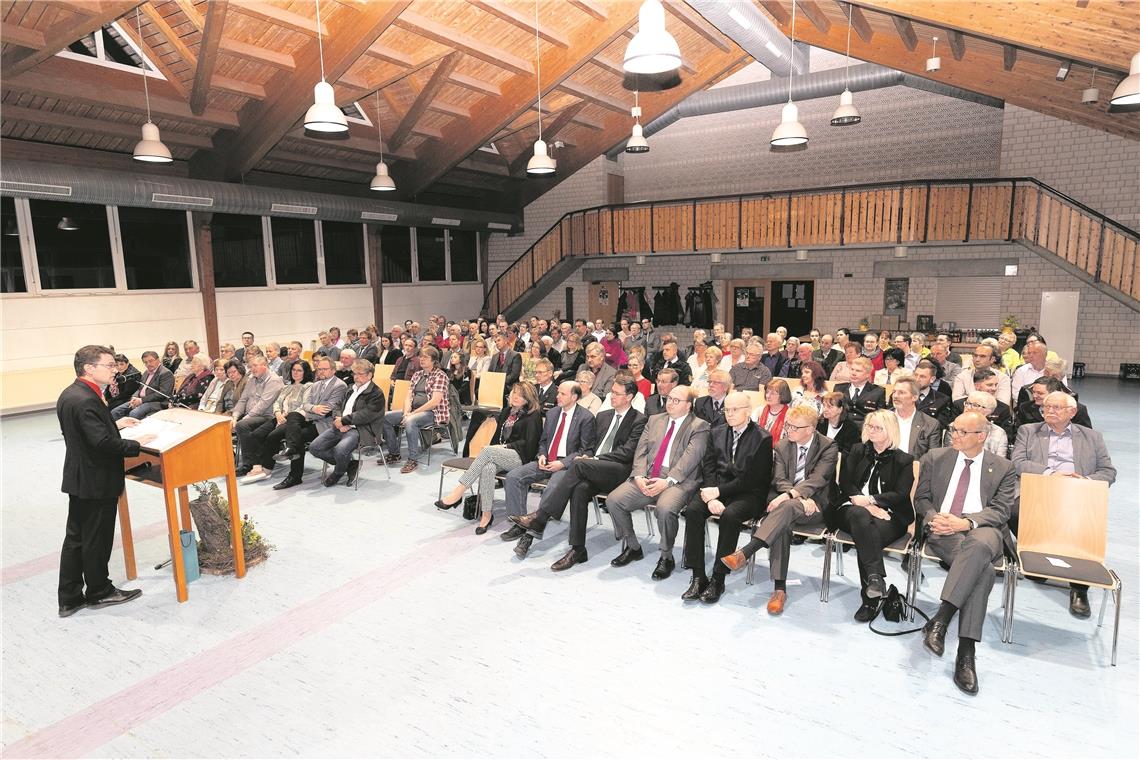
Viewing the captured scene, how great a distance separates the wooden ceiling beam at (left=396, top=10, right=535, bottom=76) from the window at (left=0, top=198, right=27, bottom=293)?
6898mm

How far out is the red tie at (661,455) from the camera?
4539 mm

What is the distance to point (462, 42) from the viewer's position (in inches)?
390

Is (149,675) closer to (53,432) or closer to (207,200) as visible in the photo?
(53,432)

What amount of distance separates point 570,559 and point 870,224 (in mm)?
10816

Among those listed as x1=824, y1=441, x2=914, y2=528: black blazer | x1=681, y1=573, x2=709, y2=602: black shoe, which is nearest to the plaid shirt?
x1=681, y1=573, x2=709, y2=602: black shoe

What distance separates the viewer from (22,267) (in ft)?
33.5

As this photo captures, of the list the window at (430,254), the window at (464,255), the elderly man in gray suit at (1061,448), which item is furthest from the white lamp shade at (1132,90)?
the window at (464,255)

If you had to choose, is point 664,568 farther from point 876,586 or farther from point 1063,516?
point 1063,516

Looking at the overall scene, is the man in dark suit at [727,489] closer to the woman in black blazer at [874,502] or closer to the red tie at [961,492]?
the woman in black blazer at [874,502]

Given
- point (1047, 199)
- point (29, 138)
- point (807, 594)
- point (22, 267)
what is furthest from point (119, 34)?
point (1047, 199)

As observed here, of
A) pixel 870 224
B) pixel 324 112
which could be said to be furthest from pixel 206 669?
pixel 870 224

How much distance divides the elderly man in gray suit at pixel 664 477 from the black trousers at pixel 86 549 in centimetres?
312

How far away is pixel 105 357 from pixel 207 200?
8.07m

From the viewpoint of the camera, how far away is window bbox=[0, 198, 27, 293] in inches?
391
